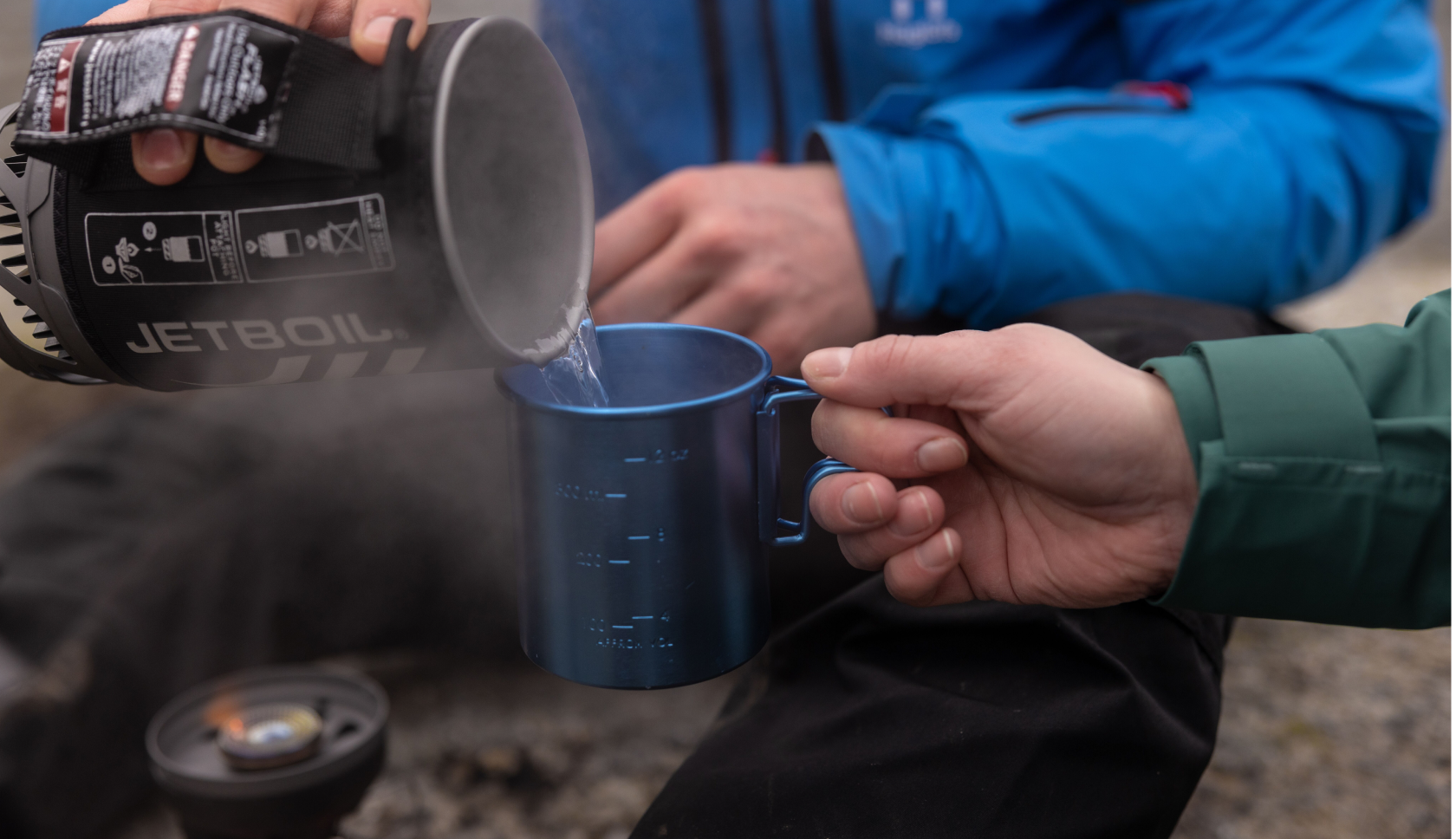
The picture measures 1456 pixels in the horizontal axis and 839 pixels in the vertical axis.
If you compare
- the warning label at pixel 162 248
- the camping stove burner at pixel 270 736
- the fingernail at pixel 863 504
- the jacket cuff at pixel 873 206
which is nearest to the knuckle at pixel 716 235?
the jacket cuff at pixel 873 206

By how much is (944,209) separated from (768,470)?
1.85 feet

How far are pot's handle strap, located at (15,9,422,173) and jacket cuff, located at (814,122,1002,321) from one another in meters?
0.68

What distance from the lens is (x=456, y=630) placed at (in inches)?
53.9

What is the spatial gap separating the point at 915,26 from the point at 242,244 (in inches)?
42.7

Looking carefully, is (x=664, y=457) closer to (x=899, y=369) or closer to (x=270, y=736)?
(x=899, y=369)

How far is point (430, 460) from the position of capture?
54.0 inches

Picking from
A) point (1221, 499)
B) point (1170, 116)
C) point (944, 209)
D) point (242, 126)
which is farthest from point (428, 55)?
point (1170, 116)

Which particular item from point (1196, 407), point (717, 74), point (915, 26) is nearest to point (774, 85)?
point (717, 74)

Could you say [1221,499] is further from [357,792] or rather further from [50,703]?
[50,703]

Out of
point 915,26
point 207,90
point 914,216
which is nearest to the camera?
point 207,90

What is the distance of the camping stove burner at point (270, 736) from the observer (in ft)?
3.42

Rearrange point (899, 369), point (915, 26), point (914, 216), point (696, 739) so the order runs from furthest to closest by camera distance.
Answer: point (915, 26), point (696, 739), point (914, 216), point (899, 369)

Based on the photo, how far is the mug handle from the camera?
724 mm

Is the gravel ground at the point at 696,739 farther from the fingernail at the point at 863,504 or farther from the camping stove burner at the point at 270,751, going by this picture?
the fingernail at the point at 863,504
